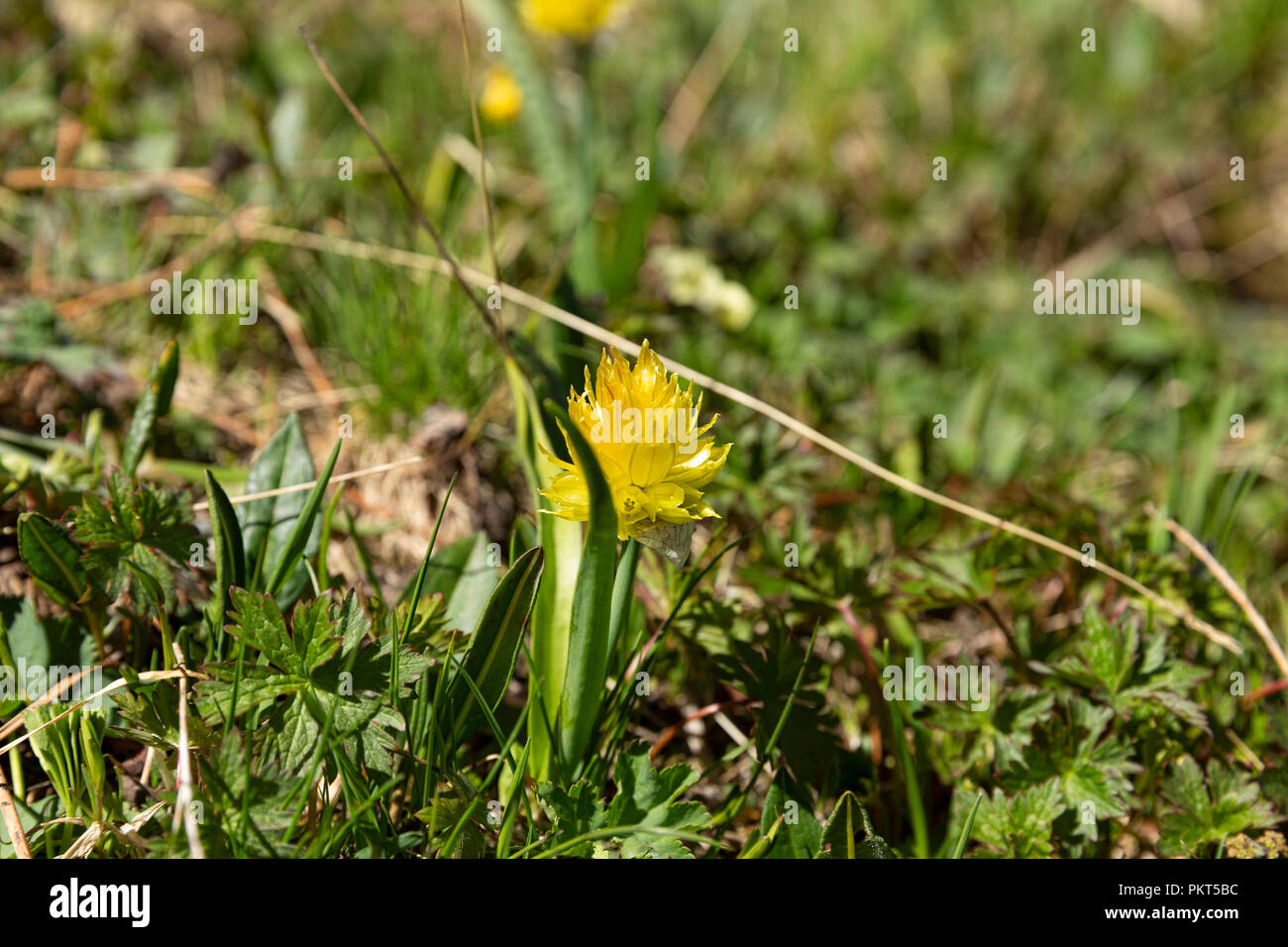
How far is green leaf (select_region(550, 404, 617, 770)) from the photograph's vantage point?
46.2 inches

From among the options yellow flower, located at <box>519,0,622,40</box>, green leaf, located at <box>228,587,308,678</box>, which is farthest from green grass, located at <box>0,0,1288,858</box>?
yellow flower, located at <box>519,0,622,40</box>

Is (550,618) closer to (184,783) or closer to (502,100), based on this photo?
(184,783)

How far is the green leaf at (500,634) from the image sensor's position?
1293 mm

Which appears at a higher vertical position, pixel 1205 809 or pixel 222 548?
pixel 222 548

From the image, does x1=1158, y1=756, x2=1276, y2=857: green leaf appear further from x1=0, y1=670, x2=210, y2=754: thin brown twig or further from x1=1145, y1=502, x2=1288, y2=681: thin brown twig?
x1=0, y1=670, x2=210, y2=754: thin brown twig

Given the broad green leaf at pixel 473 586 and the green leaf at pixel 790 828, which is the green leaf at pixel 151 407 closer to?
the broad green leaf at pixel 473 586

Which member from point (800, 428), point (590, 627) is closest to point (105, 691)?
point (590, 627)

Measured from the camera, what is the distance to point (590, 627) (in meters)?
1.30

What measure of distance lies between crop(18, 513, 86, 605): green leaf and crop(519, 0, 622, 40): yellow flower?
2020mm

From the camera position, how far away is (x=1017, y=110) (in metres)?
3.57

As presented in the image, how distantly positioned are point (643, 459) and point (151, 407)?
1.02m

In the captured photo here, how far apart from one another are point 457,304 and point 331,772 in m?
1.20

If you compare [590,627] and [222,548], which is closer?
[590,627]
